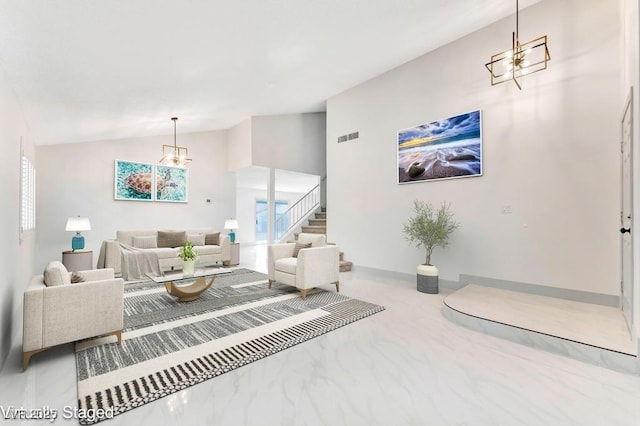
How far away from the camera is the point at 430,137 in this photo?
191 inches

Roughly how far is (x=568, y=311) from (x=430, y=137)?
122 inches

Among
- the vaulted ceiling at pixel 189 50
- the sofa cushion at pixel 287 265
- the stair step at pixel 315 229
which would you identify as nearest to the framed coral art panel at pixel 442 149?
the vaulted ceiling at pixel 189 50

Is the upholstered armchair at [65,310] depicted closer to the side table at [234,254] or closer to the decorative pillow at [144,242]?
the decorative pillow at [144,242]

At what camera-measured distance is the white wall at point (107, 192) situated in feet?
19.2

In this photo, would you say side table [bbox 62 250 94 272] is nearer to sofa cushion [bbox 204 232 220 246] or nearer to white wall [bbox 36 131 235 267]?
white wall [bbox 36 131 235 267]

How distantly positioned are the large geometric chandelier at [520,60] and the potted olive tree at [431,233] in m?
1.99

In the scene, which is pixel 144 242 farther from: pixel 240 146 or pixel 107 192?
pixel 240 146

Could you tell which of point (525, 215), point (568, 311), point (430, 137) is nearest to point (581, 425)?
point (568, 311)

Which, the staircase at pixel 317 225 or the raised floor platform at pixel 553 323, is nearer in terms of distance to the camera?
the raised floor platform at pixel 553 323

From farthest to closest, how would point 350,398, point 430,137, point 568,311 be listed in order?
1. point 430,137
2. point 568,311
3. point 350,398

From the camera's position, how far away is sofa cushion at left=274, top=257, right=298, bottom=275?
13.8 feet

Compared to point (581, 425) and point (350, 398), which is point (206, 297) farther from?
point (581, 425)

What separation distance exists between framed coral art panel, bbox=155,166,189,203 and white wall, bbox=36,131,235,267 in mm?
139

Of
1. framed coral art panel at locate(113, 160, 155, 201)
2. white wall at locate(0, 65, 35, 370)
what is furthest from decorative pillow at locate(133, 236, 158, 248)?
white wall at locate(0, 65, 35, 370)
